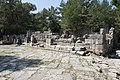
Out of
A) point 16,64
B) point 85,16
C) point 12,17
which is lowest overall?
point 16,64

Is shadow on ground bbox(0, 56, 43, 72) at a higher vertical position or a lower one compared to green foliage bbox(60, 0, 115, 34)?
lower

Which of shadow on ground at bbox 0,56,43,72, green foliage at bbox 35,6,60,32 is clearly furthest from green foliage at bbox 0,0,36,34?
shadow on ground at bbox 0,56,43,72

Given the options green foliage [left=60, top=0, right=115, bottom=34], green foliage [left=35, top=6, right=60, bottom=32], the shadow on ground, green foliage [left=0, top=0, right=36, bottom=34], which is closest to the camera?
the shadow on ground

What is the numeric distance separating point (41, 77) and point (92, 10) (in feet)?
88.6

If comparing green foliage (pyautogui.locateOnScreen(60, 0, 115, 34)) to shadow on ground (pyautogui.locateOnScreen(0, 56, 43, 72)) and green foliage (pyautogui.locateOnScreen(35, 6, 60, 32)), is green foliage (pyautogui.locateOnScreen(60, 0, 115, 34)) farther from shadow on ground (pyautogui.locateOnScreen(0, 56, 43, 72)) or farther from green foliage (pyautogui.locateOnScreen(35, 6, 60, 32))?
shadow on ground (pyautogui.locateOnScreen(0, 56, 43, 72))

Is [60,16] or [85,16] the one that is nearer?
[85,16]

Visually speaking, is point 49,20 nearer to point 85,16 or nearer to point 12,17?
point 85,16

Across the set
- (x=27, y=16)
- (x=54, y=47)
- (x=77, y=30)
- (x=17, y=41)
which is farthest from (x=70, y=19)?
(x=54, y=47)

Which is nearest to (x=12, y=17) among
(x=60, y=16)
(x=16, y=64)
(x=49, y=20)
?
(x=49, y=20)

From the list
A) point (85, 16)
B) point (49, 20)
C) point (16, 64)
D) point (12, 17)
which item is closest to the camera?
point (16, 64)

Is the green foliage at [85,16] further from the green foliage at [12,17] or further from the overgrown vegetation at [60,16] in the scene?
the green foliage at [12,17]

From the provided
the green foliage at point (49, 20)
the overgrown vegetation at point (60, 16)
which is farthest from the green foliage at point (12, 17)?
the green foliage at point (49, 20)

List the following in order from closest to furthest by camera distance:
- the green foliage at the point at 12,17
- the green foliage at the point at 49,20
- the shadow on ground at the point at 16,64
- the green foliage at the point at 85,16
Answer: the shadow on ground at the point at 16,64 < the green foliage at the point at 12,17 < the green foliage at the point at 85,16 < the green foliage at the point at 49,20

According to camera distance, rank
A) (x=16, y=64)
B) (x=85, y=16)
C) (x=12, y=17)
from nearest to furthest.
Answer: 1. (x=16, y=64)
2. (x=12, y=17)
3. (x=85, y=16)
